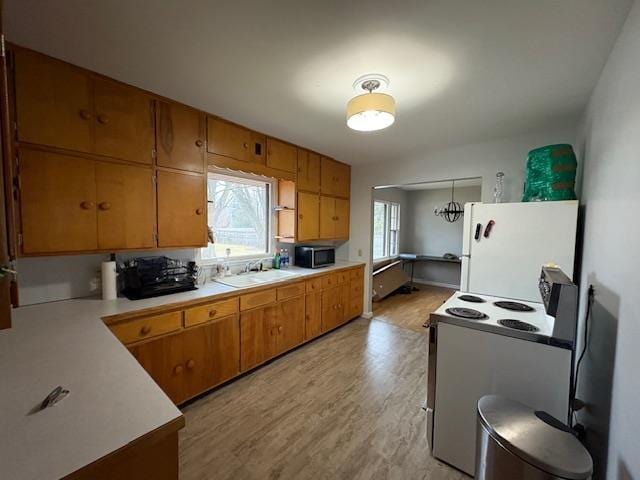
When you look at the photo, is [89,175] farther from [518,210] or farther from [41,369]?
[518,210]

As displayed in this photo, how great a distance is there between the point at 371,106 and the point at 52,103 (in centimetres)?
193

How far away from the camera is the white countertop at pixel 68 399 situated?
2.09 feet

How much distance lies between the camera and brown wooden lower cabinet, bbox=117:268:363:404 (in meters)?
1.83

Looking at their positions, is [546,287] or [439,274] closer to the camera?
[546,287]

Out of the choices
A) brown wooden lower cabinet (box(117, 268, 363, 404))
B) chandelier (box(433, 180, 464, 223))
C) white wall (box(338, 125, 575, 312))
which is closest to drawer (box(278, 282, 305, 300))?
brown wooden lower cabinet (box(117, 268, 363, 404))

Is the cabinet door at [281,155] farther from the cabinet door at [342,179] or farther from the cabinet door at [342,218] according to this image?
the cabinet door at [342,218]

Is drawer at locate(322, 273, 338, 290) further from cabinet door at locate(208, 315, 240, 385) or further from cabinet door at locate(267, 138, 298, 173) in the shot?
cabinet door at locate(267, 138, 298, 173)

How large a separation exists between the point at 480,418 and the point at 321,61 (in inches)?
78.7

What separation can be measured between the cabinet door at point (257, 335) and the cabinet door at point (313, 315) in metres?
0.48

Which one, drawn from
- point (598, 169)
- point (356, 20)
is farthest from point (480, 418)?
point (356, 20)

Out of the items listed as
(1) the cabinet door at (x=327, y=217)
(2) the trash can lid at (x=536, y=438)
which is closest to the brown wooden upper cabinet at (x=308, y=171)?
(1) the cabinet door at (x=327, y=217)

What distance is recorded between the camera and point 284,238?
3408 millimetres

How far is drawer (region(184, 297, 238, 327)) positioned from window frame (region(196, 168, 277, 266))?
64 cm

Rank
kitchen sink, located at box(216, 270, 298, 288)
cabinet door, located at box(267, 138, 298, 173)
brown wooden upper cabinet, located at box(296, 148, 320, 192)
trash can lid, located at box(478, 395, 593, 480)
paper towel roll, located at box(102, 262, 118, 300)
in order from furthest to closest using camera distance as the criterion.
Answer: brown wooden upper cabinet, located at box(296, 148, 320, 192) < cabinet door, located at box(267, 138, 298, 173) < kitchen sink, located at box(216, 270, 298, 288) < paper towel roll, located at box(102, 262, 118, 300) < trash can lid, located at box(478, 395, 593, 480)
